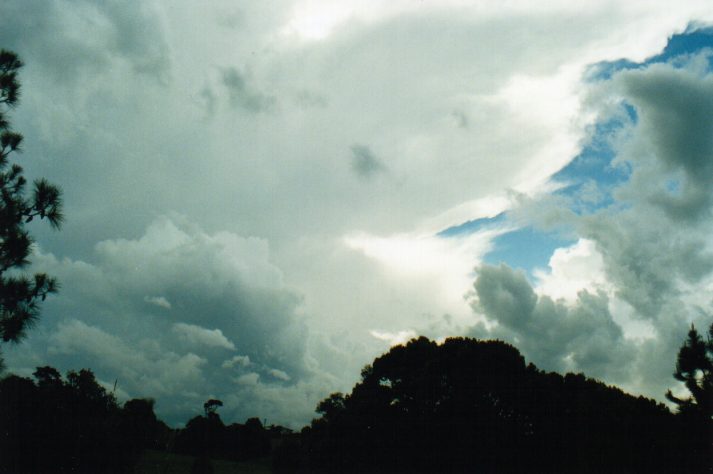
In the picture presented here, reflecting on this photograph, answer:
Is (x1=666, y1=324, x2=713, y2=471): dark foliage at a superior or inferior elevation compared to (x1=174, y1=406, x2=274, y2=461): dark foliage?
superior

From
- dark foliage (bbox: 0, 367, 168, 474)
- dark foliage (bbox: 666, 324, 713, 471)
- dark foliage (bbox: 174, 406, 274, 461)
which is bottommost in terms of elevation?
dark foliage (bbox: 174, 406, 274, 461)

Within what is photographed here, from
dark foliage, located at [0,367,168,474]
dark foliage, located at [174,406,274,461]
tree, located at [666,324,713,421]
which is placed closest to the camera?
dark foliage, located at [0,367,168,474]

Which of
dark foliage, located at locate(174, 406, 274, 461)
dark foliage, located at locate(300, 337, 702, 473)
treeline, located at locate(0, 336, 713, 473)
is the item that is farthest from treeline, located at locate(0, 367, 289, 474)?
dark foliage, located at locate(174, 406, 274, 461)

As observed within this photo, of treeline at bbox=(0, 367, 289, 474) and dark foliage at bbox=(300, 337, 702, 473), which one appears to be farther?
dark foliage at bbox=(300, 337, 702, 473)

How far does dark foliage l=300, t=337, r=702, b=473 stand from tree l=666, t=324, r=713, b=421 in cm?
1072

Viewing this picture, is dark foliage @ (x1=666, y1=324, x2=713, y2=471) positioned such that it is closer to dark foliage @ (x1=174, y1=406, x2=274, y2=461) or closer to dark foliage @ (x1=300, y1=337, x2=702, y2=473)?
dark foliage @ (x1=300, y1=337, x2=702, y2=473)

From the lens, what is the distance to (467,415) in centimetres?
3925

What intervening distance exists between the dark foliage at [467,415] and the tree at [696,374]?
10.7 meters

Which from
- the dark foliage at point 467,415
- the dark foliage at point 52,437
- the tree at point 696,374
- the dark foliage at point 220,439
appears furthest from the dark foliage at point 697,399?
the dark foliage at point 220,439

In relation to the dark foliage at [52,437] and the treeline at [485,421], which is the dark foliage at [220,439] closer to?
the treeline at [485,421]

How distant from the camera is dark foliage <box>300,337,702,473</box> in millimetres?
38156

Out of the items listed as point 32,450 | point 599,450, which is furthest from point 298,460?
point 32,450

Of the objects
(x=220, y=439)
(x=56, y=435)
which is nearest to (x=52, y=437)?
A: (x=56, y=435)

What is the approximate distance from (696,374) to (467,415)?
1887 centimetres
